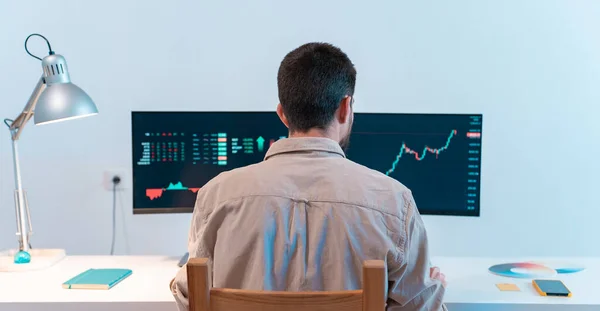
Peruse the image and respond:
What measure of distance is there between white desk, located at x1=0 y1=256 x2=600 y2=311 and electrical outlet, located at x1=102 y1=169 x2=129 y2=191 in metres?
0.90

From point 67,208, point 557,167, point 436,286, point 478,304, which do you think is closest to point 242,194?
point 436,286

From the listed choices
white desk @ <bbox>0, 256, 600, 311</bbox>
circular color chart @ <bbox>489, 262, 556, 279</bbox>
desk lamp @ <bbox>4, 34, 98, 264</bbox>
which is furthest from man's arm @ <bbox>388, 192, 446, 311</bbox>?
desk lamp @ <bbox>4, 34, 98, 264</bbox>

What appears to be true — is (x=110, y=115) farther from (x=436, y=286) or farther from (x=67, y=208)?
(x=436, y=286)

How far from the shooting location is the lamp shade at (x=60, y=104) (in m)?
1.71

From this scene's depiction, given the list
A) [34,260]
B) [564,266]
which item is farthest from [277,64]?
[564,266]

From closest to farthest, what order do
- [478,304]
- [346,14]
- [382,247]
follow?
[382,247], [478,304], [346,14]

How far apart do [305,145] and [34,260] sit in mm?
1113

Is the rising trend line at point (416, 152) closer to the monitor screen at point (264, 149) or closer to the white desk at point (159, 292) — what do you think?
the monitor screen at point (264, 149)

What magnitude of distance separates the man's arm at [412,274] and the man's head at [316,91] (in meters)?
0.23

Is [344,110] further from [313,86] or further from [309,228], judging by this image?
[309,228]

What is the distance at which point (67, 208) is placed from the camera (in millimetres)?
2701

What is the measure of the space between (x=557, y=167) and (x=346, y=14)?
119 cm

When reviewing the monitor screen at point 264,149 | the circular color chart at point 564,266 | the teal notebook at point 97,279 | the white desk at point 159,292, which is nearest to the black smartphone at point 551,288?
the white desk at point 159,292

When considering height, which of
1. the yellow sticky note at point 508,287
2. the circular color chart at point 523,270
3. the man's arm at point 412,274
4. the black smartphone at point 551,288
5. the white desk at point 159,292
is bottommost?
the white desk at point 159,292
